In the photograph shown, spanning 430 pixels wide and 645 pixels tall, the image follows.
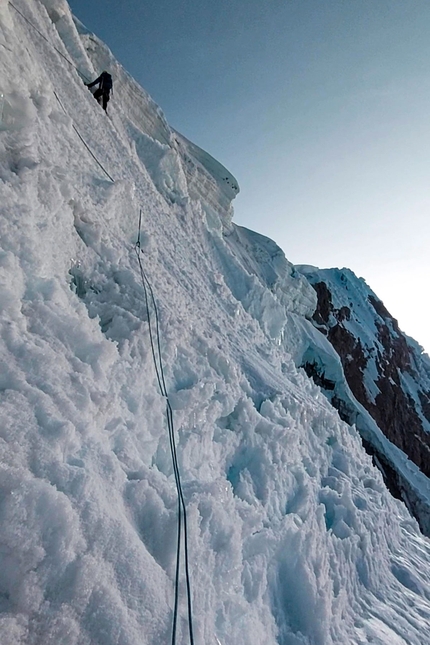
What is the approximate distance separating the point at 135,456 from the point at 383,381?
1212 inches

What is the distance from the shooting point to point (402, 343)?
122ft

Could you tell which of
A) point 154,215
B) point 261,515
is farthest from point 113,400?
point 154,215

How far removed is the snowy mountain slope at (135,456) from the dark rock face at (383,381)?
21263 millimetres

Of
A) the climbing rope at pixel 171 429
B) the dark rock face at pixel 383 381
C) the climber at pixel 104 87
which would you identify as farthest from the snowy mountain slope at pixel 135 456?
the dark rock face at pixel 383 381

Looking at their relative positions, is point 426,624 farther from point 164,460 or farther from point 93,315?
point 93,315

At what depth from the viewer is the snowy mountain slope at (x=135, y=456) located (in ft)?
6.54

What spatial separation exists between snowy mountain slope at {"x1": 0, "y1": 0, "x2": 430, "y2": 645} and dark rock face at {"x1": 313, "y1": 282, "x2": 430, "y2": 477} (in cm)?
2126

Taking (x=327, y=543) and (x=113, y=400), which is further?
(x=327, y=543)

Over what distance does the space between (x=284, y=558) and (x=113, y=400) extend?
7.51 feet

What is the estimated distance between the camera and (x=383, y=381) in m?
30.3

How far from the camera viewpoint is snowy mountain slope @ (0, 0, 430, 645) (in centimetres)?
199

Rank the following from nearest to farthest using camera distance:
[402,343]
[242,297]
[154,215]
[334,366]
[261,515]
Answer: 1. [261,515]
2. [154,215]
3. [242,297]
4. [334,366]
5. [402,343]

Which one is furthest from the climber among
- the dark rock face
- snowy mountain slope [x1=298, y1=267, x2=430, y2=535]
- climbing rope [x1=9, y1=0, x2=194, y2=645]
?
the dark rock face

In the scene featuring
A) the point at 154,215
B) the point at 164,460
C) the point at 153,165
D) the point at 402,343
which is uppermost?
the point at 402,343
